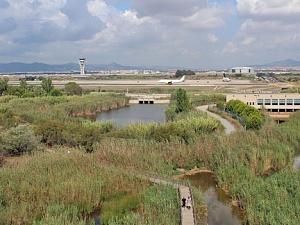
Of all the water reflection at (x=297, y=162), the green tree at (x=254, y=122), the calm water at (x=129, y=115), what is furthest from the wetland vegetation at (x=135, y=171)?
the calm water at (x=129, y=115)

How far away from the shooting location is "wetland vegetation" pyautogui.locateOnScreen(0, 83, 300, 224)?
16.5m

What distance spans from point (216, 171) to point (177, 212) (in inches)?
284

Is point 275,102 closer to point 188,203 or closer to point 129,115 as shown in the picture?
point 129,115

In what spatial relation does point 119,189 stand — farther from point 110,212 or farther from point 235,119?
point 235,119

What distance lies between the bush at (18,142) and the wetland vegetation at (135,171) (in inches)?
2.9

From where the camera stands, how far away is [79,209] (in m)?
17.7

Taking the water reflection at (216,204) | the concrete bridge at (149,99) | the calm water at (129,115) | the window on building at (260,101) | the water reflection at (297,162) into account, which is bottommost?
the water reflection at (216,204)

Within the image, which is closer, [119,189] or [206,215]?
[206,215]

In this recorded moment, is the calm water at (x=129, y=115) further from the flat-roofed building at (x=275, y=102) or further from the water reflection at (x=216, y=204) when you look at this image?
the water reflection at (x=216, y=204)

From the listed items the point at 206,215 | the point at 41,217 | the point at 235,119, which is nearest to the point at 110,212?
the point at 41,217

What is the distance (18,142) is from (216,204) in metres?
15.1

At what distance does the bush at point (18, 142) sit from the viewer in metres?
26.0

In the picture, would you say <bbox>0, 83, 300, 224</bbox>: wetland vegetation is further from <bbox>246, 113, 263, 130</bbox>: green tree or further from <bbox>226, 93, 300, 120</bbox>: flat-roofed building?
A: <bbox>226, 93, 300, 120</bbox>: flat-roofed building

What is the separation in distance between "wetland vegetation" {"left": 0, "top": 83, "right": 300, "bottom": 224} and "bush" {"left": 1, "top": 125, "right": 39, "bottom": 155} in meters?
0.07
